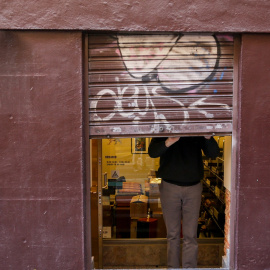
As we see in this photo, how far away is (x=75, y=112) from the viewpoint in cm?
391

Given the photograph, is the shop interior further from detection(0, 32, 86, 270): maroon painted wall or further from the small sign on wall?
detection(0, 32, 86, 270): maroon painted wall

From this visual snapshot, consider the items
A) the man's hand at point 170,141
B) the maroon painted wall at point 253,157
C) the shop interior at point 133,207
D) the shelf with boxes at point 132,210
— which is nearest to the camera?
the maroon painted wall at point 253,157

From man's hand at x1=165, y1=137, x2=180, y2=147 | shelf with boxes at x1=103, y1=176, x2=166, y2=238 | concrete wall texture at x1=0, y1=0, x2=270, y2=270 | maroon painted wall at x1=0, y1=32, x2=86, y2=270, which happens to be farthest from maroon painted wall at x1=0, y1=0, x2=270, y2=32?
shelf with boxes at x1=103, y1=176, x2=166, y2=238

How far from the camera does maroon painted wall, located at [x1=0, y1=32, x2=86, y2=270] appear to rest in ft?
12.7

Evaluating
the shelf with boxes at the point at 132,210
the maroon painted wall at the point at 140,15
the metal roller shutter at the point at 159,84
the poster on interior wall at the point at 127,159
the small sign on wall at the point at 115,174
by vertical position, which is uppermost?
the maroon painted wall at the point at 140,15

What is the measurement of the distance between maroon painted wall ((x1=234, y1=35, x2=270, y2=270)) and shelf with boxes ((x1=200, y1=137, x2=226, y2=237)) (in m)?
1.48

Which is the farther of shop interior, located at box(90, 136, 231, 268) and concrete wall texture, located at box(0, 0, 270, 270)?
shop interior, located at box(90, 136, 231, 268)

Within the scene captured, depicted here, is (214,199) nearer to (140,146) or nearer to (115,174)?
(140,146)

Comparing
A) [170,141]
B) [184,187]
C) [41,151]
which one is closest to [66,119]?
[41,151]

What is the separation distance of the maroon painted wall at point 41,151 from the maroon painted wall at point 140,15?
5.9 inches

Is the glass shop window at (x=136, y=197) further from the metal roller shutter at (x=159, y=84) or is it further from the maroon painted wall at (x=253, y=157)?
the metal roller shutter at (x=159, y=84)

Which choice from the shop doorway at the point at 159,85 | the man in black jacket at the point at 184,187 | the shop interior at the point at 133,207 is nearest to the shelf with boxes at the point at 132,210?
the shop interior at the point at 133,207

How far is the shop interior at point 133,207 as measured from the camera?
5.42 meters

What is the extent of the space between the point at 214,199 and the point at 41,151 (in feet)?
11.3
